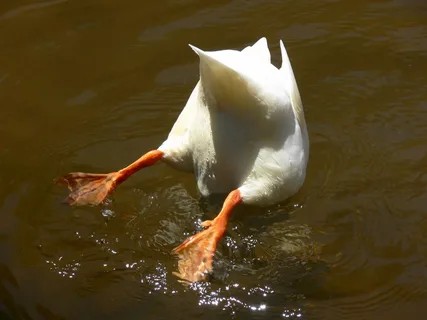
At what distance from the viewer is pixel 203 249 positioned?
7.55 ft

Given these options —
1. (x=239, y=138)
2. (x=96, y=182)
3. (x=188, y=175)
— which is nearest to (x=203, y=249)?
(x=239, y=138)

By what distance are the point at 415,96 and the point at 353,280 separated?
103 cm

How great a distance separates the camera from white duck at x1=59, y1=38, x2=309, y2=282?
229 centimetres

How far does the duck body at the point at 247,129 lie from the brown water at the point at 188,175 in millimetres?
210

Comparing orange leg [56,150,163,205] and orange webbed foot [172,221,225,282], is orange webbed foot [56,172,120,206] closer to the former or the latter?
orange leg [56,150,163,205]

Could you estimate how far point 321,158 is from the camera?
9.64 feet

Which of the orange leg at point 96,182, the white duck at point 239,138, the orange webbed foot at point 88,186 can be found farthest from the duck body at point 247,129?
the orange webbed foot at point 88,186

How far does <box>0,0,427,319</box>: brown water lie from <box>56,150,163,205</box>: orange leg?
0.27 ft

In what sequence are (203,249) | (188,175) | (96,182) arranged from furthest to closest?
1. (188,175)
2. (96,182)
3. (203,249)

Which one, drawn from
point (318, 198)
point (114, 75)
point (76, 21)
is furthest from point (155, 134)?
point (76, 21)

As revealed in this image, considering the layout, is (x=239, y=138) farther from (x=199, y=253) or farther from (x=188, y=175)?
(x=188, y=175)

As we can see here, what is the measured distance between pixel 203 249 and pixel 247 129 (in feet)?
1.17

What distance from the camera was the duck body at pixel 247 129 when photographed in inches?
90.0

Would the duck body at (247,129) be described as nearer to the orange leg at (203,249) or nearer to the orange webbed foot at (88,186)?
the orange leg at (203,249)
